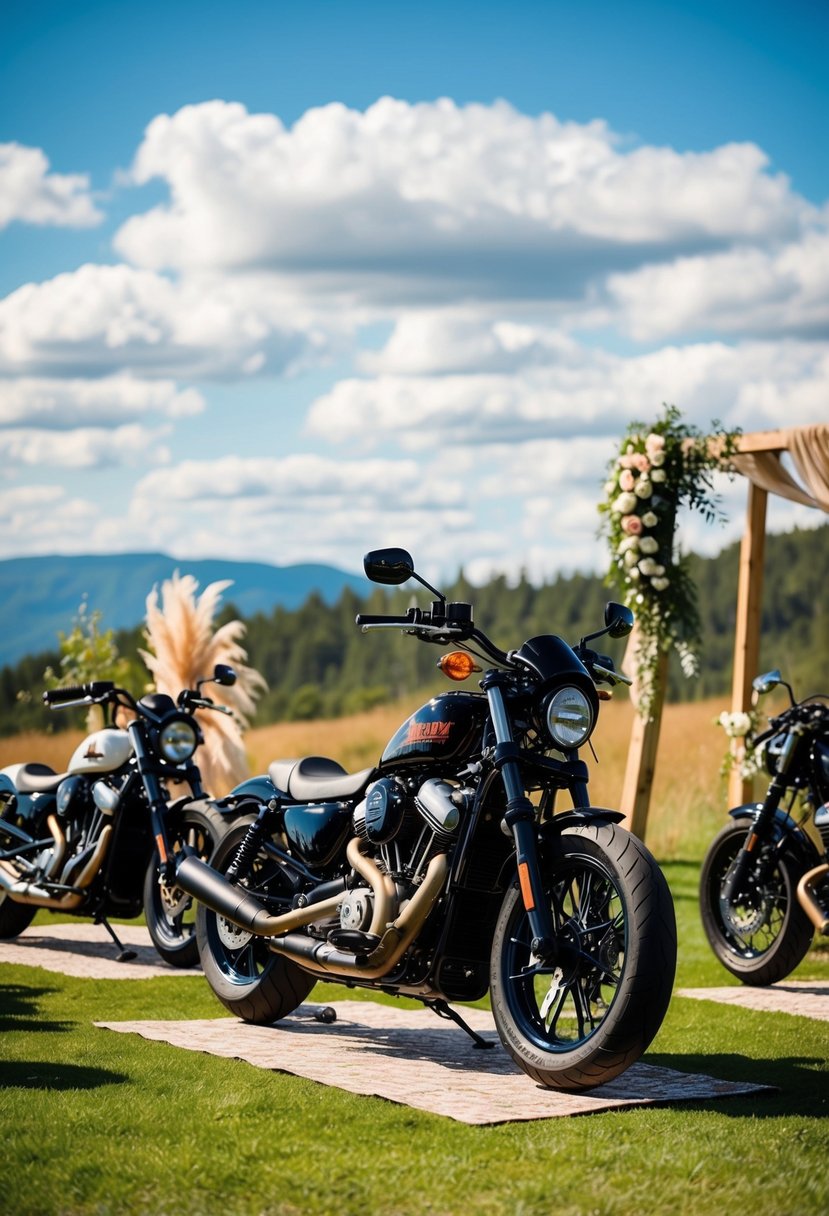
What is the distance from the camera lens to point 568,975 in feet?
15.8

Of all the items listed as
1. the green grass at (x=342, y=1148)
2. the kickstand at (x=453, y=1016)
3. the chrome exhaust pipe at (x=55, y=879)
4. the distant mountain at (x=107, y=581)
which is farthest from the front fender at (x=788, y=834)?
the distant mountain at (x=107, y=581)

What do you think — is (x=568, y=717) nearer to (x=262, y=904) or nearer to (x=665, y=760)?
(x=262, y=904)

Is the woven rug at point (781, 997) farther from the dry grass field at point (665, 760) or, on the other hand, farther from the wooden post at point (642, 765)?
the dry grass field at point (665, 760)

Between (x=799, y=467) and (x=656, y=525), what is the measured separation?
3.99 feet

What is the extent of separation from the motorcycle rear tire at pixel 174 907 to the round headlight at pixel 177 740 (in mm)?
396

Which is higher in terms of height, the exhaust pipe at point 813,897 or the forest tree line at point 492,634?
the forest tree line at point 492,634

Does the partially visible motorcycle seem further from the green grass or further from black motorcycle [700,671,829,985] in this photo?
black motorcycle [700,671,829,985]

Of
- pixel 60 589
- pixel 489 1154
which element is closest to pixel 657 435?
pixel 489 1154

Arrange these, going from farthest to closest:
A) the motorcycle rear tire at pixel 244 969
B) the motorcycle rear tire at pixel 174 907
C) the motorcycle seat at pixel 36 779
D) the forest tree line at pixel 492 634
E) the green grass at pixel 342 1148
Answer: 1. the forest tree line at pixel 492 634
2. the motorcycle seat at pixel 36 779
3. the motorcycle rear tire at pixel 174 907
4. the motorcycle rear tire at pixel 244 969
5. the green grass at pixel 342 1148

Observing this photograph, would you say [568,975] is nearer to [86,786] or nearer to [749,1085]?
[749,1085]

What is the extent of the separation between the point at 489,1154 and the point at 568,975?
2.69 ft

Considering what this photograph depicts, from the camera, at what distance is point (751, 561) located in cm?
1134

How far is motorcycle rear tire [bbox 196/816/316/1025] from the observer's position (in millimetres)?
6184

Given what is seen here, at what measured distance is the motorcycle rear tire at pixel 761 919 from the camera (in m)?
7.60
